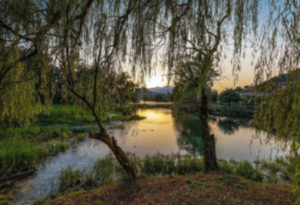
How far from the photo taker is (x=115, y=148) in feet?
8.41

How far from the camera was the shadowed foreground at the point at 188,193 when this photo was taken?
2.13m

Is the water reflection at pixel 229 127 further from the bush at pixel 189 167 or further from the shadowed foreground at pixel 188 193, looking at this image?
the shadowed foreground at pixel 188 193

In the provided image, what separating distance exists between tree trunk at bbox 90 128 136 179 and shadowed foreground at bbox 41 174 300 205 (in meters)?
Result: 0.26

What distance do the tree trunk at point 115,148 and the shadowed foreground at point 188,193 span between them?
26cm

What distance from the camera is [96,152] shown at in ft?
18.5

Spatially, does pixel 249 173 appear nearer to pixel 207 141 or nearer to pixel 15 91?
pixel 207 141

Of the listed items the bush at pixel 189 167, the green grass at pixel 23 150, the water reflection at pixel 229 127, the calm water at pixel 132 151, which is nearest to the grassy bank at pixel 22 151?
the green grass at pixel 23 150

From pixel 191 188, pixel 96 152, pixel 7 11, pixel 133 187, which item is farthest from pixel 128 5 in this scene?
pixel 96 152

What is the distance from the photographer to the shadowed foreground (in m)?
2.13

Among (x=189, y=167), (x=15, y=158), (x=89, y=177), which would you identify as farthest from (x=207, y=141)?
(x=15, y=158)

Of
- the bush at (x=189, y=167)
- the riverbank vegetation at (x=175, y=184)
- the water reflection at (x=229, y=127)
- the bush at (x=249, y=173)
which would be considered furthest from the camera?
the water reflection at (x=229, y=127)

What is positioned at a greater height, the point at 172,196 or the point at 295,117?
the point at 295,117

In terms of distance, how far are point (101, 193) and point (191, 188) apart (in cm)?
141

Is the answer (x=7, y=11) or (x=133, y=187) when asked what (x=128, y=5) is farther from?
(x=133, y=187)
